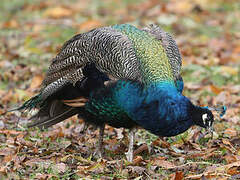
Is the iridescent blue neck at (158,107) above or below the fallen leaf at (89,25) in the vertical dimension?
below

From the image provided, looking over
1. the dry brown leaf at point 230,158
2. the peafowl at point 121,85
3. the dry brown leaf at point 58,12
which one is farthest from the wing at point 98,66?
the dry brown leaf at point 58,12

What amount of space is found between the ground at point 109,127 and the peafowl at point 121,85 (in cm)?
30

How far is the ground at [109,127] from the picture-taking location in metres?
4.35

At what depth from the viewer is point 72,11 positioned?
10211 mm

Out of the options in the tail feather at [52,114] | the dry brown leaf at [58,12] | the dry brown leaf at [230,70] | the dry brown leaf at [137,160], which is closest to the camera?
the dry brown leaf at [137,160]

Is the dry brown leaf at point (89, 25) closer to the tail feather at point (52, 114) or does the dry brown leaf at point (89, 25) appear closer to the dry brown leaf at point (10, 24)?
the dry brown leaf at point (10, 24)

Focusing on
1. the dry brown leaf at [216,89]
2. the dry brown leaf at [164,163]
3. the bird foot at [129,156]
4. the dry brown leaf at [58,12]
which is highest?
the dry brown leaf at [58,12]

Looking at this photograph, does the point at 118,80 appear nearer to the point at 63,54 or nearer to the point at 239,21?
the point at 63,54

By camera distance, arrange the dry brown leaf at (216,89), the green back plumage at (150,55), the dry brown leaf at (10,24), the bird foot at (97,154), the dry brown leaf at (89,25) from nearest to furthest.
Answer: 1. the green back plumage at (150,55)
2. the bird foot at (97,154)
3. the dry brown leaf at (216,89)
4. the dry brown leaf at (89,25)
5. the dry brown leaf at (10,24)

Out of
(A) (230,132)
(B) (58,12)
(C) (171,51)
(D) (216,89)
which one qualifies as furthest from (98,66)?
(B) (58,12)

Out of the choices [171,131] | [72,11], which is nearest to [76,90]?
[171,131]

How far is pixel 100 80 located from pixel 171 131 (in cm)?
77

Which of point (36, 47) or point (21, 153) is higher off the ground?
point (36, 47)

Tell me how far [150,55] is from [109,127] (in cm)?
148
